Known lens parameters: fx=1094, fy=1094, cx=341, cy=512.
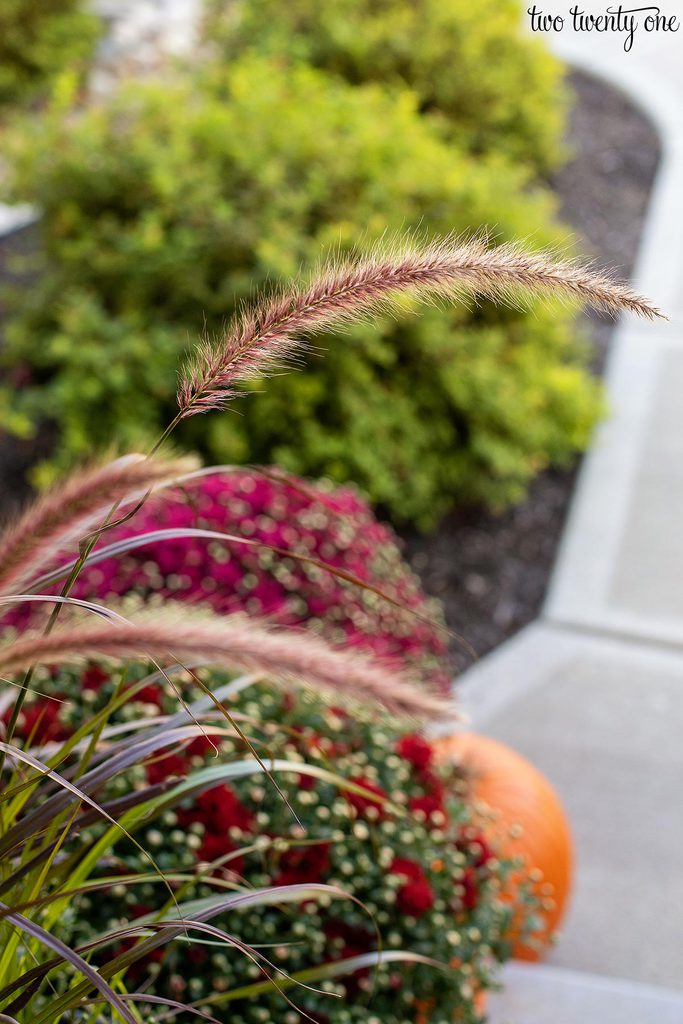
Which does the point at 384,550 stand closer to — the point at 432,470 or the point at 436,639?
the point at 436,639

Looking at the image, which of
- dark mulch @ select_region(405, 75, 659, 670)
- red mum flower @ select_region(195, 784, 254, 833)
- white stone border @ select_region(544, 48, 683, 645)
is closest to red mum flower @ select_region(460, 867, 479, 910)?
red mum flower @ select_region(195, 784, 254, 833)

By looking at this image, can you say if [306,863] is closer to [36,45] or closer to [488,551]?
[488,551]

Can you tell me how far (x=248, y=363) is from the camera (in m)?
1.06

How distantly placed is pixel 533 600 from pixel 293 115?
232 centimetres

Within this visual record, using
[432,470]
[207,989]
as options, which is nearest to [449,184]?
[432,470]

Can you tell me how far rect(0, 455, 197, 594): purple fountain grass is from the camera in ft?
4.48

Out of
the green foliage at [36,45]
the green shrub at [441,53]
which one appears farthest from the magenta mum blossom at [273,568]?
the green foliage at [36,45]

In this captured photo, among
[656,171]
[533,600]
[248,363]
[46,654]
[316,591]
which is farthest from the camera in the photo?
[656,171]

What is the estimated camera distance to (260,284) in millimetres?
4266

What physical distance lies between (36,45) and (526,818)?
642 centimetres

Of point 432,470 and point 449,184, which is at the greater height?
point 449,184

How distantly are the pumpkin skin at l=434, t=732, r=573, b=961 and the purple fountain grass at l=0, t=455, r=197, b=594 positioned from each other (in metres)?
1.53

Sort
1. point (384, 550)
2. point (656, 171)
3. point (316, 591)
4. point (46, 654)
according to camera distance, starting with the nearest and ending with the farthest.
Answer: point (46, 654) < point (316, 591) < point (384, 550) < point (656, 171)

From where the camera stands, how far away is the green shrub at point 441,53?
6.53 meters
